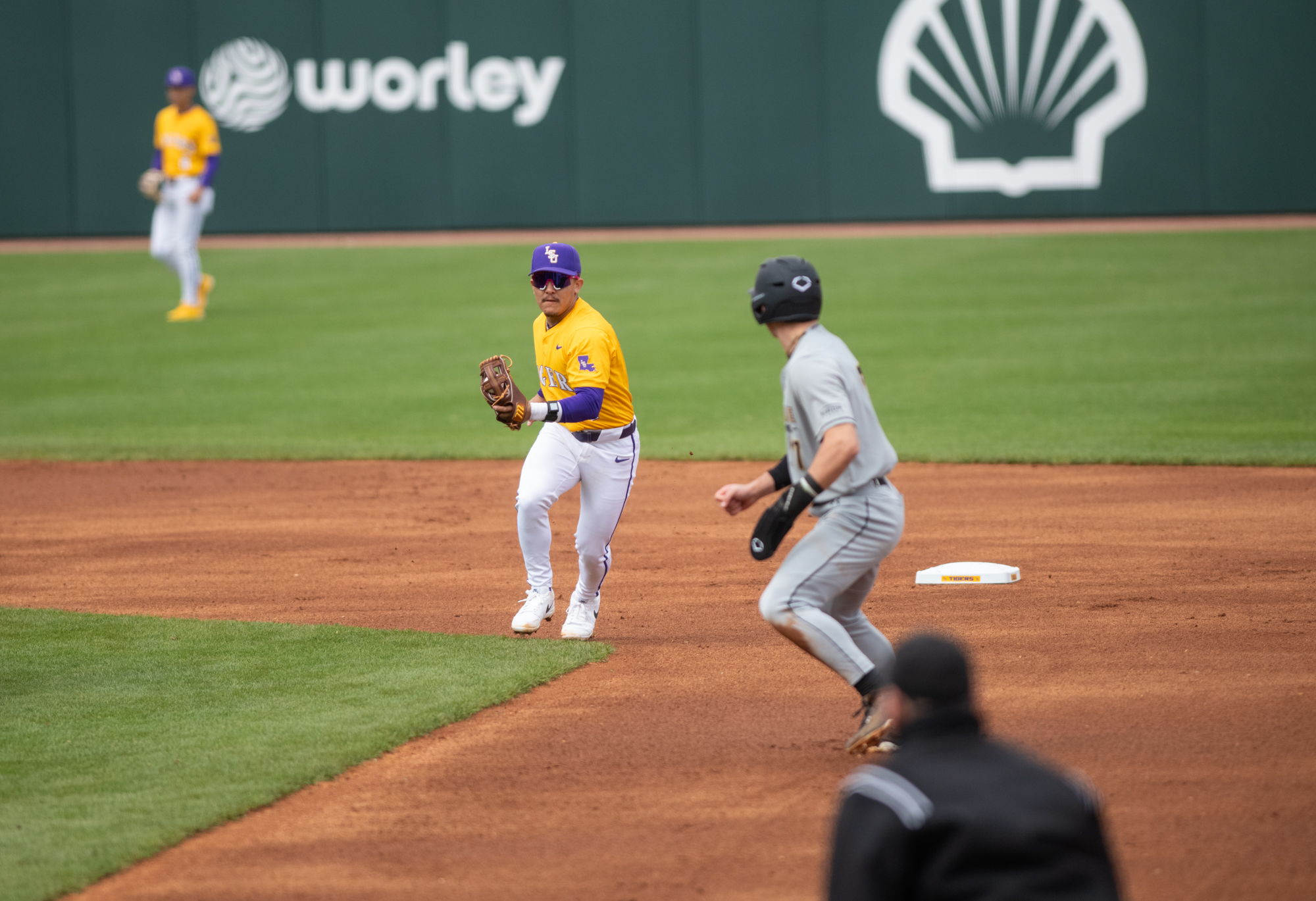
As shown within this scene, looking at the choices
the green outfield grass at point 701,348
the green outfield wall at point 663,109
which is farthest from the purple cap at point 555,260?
the green outfield wall at point 663,109

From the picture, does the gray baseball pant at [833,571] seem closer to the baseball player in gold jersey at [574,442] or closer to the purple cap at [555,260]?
the baseball player in gold jersey at [574,442]

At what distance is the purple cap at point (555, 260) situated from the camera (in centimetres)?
739

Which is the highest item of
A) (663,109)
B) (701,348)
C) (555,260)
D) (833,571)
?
(663,109)

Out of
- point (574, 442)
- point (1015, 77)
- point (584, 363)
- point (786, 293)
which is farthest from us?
point (1015, 77)

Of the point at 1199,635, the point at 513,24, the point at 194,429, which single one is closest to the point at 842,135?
the point at 513,24

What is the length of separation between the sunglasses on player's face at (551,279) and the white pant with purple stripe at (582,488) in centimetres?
71

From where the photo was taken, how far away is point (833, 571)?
561cm

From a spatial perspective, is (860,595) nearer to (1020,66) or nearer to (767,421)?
(767,421)

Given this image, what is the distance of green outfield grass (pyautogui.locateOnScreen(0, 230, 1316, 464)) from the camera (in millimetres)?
14414

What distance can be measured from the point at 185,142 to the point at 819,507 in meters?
16.5

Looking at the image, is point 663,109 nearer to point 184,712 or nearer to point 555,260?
point 555,260

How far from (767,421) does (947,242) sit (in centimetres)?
1267

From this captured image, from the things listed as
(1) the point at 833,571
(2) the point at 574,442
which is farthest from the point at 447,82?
(1) the point at 833,571

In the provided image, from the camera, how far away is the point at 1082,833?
288 centimetres
